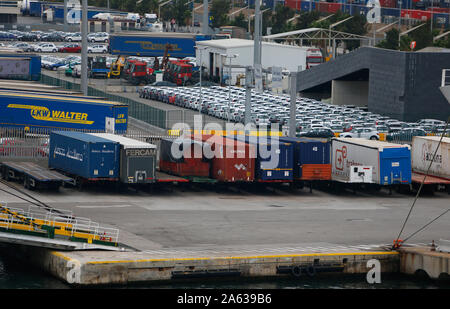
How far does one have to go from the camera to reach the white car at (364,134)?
7188 cm

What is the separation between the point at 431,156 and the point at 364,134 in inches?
698

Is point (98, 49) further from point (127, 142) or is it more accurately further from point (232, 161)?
point (232, 161)

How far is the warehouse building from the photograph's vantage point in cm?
10506

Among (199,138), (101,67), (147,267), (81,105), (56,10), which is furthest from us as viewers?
(56,10)

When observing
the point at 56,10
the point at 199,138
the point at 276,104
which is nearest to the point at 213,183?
the point at 199,138

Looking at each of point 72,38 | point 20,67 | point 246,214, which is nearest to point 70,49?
point 72,38

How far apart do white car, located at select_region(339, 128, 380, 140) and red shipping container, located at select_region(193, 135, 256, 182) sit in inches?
922

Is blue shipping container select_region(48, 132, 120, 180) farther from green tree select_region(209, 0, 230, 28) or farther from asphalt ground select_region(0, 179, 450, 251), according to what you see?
green tree select_region(209, 0, 230, 28)

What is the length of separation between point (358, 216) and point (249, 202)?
582 centimetres

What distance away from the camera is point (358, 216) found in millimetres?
45438

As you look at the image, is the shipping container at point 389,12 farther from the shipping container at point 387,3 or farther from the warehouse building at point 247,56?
the warehouse building at point 247,56

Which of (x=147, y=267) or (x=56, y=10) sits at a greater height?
(x=56, y=10)

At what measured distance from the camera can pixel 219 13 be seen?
16300 centimetres

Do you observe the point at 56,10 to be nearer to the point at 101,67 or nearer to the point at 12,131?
the point at 101,67
